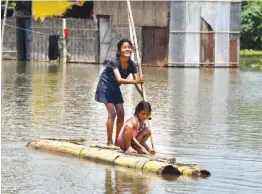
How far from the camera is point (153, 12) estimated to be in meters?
32.8

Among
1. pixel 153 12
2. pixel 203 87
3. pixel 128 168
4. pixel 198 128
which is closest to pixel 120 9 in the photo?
pixel 153 12

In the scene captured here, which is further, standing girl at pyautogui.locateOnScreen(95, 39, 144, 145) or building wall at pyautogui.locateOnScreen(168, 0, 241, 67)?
building wall at pyautogui.locateOnScreen(168, 0, 241, 67)

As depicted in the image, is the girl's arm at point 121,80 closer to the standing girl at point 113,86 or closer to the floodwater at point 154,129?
the standing girl at point 113,86

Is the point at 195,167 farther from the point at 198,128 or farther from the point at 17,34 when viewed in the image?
the point at 17,34

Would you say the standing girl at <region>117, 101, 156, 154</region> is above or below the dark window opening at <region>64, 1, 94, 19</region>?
below

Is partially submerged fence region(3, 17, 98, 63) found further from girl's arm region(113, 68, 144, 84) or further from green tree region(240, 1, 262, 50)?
girl's arm region(113, 68, 144, 84)

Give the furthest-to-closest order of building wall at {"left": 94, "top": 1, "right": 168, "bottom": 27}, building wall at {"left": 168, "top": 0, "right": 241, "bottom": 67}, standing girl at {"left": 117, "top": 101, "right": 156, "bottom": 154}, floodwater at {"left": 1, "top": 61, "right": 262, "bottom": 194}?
building wall at {"left": 94, "top": 1, "right": 168, "bottom": 27}, building wall at {"left": 168, "top": 0, "right": 241, "bottom": 67}, standing girl at {"left": 117, "top": 101, "right": 156, "bottom": 154}, floodwater at {"left": 1, "top": 61, "right": 262, "bottom": 194}

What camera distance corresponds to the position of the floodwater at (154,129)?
942cm

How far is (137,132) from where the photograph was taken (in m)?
10.8

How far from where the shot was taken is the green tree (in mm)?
45966

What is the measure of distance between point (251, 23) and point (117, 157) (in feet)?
120

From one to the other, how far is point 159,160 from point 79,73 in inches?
720

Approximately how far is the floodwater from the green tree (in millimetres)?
19144

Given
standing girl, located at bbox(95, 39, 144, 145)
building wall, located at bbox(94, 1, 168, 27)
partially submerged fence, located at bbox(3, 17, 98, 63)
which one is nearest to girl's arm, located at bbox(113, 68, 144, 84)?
standing girl, located at bbox(95, 39, 144, 145)
